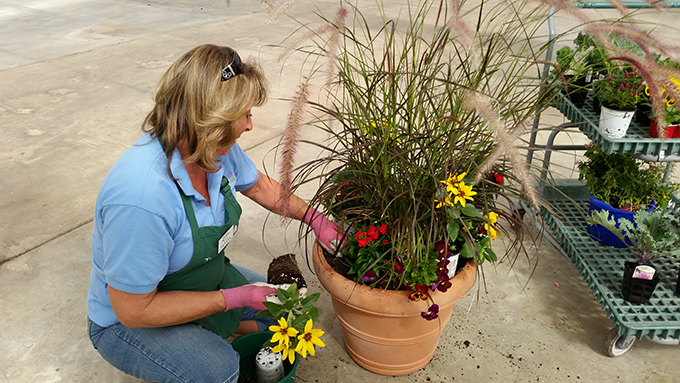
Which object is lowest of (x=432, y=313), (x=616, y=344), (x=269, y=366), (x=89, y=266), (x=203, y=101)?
(x=89, y=266)

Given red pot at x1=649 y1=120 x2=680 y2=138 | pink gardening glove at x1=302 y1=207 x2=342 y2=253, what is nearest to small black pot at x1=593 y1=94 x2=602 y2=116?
red pot at x1=649 y1=120 x2=680 y2=138

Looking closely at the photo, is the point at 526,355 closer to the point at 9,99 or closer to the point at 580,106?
the point at 580,106

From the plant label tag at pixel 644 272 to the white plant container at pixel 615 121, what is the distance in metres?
0.45

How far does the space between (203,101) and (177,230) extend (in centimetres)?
36

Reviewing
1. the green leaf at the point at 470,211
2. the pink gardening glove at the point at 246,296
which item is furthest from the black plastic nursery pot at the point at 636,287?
the pink gardening glove at the point at 246,296

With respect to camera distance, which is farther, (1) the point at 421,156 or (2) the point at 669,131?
(2) the point at 669,131

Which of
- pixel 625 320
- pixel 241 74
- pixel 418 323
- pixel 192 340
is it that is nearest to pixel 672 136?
pixel 625 320

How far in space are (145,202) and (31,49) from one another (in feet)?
15.5

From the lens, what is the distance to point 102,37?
18.1 feet

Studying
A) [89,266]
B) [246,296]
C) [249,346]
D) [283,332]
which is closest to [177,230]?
[246,296]

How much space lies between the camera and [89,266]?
7.61 feet

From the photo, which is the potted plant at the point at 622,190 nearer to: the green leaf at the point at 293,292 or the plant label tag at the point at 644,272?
the plant label tag at the point at 644,272

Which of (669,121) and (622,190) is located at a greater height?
(669,121)

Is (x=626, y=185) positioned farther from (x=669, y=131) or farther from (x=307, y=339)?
(x=307, y=339)
